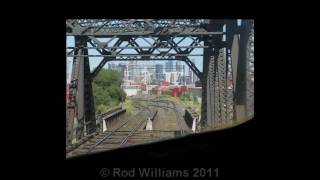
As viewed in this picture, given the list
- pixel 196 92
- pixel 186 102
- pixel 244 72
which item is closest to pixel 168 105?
pixel 186 102

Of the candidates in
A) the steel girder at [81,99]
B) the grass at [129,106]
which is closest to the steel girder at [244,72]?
the grass at [129,106]

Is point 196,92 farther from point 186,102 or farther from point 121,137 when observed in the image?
point 121,137

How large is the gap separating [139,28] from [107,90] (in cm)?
76

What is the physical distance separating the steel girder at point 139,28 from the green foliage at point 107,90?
0.46 metres

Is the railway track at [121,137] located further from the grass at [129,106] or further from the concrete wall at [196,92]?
the concrete wall at [196,92]

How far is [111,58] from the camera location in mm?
4309

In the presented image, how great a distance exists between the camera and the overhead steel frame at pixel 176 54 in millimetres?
4215

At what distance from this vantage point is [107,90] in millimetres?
4094

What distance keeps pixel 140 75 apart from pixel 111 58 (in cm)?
41

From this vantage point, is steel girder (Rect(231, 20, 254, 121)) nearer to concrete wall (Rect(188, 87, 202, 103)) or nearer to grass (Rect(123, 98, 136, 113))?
concrete wall (Rect(188, 87, 202, 103))

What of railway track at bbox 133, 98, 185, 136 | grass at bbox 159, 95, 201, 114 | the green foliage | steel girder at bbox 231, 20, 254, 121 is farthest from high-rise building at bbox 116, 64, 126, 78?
steel girder at bbox 231, 20, 254, 121

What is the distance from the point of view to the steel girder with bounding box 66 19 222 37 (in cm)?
430
